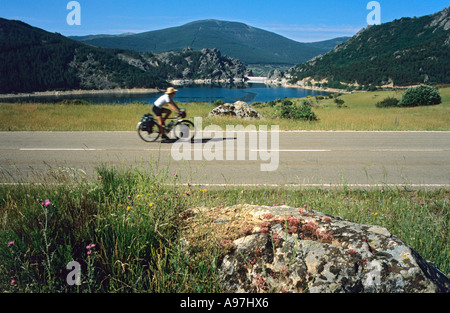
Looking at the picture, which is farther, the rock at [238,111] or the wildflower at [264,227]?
the rock at [238,111]

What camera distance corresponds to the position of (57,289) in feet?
8.48

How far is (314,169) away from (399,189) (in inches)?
83.8

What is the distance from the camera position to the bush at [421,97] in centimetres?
3725

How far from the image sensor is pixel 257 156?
31.7 ft

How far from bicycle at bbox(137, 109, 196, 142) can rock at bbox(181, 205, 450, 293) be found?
962 centimetres

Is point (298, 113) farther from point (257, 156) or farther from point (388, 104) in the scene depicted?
point (388, 104)

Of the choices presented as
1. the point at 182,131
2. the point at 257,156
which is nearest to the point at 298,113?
the point at 182,131

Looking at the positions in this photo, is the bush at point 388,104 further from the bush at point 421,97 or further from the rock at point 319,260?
the rock at point 319,260

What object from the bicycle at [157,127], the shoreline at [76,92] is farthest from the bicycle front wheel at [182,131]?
the shoreline at [76,92]

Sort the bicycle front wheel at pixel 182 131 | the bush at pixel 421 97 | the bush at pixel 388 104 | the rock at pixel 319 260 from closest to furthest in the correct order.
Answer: the rock at pixel 319 260 → the bicycle front wheel at pixel 182 131 → the bush at pixel 421 97 → the bush at pixel 388 104

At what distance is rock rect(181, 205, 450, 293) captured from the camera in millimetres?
2217

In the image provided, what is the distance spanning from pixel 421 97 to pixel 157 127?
36663mm

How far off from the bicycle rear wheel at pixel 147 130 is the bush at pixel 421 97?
117 feet
